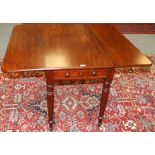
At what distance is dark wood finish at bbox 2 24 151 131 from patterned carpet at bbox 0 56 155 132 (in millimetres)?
227

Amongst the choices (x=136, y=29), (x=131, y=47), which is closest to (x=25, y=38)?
(x=131, y=47)

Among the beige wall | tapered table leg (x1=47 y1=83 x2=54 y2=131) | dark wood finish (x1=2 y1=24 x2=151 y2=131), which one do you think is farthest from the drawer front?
the beige wall

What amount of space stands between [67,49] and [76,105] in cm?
90

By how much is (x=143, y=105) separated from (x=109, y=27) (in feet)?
3.77

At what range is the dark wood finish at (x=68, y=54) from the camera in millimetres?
1612

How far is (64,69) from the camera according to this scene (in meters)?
1.58

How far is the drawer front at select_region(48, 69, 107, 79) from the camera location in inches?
64.6

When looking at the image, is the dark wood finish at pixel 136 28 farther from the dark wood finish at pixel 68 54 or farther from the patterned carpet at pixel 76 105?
the dark wood finish at pixel 68 54

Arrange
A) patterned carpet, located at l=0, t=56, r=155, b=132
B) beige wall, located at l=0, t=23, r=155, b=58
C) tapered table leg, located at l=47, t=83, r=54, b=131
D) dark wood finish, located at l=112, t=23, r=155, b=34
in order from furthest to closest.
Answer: dark wood finish, located at l=112, t=23, r=155, b=34
beige wall, located at l=0, t=23, r=155, b=58
patterned carpet, located at l=0, t=56, r=155, b=132
tapered table leg, located at l=47, t=83, r=54, b=131

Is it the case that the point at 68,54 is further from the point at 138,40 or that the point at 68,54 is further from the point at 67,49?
the point at 138,40

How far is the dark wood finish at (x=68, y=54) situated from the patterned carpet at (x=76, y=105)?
227mm

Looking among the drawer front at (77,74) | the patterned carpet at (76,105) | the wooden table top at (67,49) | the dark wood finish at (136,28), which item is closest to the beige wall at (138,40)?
the dark wood finish at (136,28)

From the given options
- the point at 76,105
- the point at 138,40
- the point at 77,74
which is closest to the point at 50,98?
the point at 77,74

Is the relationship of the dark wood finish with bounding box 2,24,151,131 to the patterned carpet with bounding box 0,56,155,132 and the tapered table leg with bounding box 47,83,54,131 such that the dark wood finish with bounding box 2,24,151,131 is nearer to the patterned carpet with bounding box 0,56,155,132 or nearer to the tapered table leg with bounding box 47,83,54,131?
the tapered table leg with bounding box 47,83,54,131
